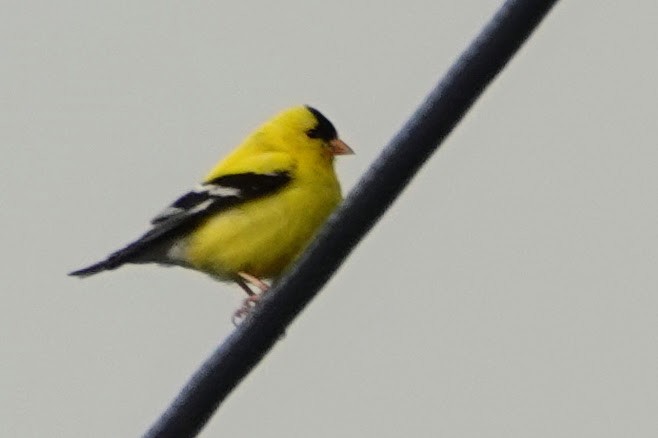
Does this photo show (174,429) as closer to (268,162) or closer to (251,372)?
(251,372)

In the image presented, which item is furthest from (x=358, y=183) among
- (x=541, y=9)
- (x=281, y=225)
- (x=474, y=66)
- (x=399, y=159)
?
(x=281, y=225)

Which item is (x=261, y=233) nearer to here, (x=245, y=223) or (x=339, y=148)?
(x=245, y=223)

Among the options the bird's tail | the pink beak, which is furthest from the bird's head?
the bird's tail

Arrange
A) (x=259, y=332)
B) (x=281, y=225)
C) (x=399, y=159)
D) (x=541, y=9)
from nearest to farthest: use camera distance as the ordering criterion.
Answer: (x=541, y=9) → (x=399, y=159) → (x=259, y=332) → (x=281, y=225)

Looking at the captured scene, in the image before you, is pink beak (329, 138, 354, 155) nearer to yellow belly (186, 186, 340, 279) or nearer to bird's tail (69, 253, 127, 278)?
yellow belly (186, 186, 340, 279)

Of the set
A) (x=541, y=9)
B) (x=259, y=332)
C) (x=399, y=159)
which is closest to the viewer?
(x=541, y=9)

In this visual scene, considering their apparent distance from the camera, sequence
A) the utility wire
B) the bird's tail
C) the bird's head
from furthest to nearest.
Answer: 1. the bird's head
2. the bird's tail
3. the utility wire

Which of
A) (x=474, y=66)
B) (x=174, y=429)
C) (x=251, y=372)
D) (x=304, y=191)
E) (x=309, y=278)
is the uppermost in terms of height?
(x=304, y=191)
